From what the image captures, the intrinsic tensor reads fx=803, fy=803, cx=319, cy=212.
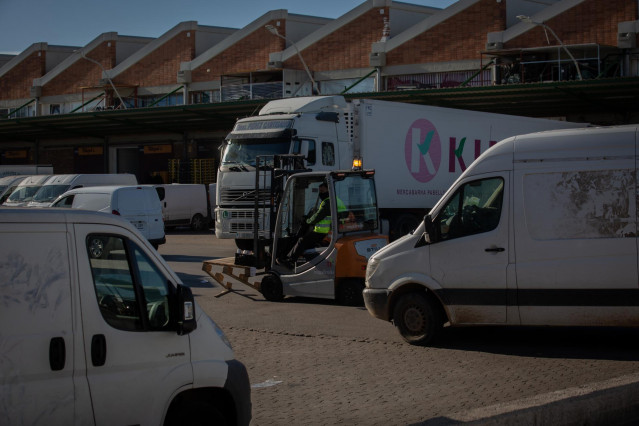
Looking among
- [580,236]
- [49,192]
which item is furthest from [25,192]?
[580,236]

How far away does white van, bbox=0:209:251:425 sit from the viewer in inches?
164

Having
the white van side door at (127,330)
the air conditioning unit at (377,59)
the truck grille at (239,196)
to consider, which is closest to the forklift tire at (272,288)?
the truck grille at (239,196)

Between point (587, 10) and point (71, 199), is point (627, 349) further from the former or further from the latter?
point (587, 10)

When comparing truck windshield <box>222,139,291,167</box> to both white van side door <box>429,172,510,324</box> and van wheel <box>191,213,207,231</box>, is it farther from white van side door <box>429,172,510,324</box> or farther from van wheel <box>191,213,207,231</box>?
van wheel <box>191,213,207,231</box>

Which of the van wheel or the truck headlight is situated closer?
the truck headlight

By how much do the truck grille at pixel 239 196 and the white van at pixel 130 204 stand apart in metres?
2.33

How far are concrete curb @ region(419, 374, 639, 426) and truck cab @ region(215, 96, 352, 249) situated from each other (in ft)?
40.4

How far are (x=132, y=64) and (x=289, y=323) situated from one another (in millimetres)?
45442

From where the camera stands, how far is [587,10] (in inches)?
1505

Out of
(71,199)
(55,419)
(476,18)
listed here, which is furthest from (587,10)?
(55,419)

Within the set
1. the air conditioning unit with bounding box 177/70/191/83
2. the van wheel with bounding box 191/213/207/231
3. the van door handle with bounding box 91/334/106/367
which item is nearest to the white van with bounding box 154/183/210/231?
the van wheel with bounding box 191/213/207/231

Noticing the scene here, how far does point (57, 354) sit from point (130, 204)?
54.4 ft

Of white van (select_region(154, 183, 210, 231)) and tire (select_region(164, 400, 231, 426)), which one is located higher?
white van (select_region(154, 183, 210, 231))

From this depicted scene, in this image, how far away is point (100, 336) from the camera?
4469 mm
